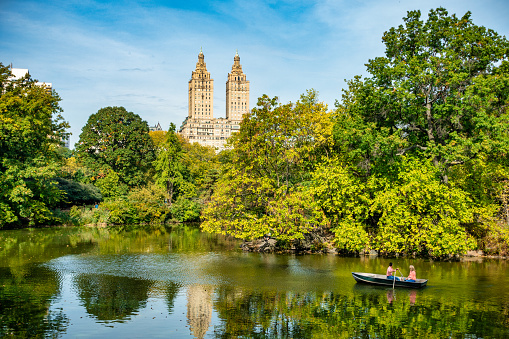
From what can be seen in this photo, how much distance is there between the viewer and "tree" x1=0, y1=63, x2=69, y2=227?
135 ft

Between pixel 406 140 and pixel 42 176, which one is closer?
pixel 406 140

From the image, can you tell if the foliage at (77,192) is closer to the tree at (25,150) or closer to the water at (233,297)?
the tree at (25,150)

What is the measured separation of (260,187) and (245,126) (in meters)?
5.21

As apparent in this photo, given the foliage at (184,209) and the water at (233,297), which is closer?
the water at (233,297)

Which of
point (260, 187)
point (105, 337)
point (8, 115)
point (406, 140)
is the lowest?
point (105, 337)

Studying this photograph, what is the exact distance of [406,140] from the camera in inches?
1196

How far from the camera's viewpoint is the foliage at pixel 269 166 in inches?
1299

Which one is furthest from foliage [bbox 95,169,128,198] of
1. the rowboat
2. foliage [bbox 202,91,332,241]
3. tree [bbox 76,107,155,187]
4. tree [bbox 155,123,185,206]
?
the rowboat

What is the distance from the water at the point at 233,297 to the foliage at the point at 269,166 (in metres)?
2.93

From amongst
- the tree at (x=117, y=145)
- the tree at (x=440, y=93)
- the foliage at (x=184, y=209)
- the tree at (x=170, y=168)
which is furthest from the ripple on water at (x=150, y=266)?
the tree at (x=117, y=145)

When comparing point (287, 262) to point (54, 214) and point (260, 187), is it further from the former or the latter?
point (54, 214)

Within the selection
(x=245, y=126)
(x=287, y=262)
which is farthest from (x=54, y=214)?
(x=287, y=262)

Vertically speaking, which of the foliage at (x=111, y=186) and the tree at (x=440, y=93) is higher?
the tree at (x=440, y=93)

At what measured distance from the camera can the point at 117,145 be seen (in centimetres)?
6375
